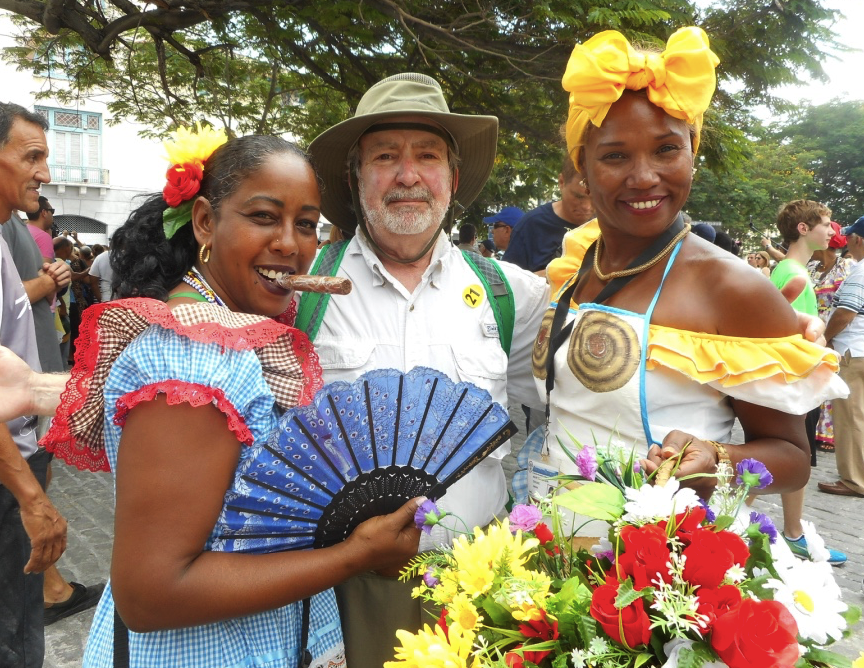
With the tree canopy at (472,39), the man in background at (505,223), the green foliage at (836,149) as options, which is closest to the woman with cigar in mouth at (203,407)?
the tree canopy at (472,39)

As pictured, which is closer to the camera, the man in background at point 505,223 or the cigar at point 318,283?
the cigar at point 318,283

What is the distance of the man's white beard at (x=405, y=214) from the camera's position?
7.98ft

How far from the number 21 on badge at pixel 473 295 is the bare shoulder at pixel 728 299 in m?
0.79

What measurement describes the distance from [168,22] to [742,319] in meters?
6.84

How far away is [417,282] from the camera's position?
2.53 m

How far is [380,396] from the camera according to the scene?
5.20ft

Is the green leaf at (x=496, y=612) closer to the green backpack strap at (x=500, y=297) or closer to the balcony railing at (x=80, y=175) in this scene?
the green backpack strap at (x=500, y=297)

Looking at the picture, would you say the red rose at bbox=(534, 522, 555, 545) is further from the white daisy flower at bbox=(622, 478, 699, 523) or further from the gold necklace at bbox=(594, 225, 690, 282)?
the gold necklace at bbox=(594, 225, 690, 282)

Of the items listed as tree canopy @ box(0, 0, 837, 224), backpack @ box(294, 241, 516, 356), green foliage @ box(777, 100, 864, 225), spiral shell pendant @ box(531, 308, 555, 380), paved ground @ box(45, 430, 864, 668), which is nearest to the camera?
spiral shell pendant @ box(531, 308, 555, 380)

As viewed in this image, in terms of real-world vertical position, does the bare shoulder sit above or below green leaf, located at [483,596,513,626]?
above

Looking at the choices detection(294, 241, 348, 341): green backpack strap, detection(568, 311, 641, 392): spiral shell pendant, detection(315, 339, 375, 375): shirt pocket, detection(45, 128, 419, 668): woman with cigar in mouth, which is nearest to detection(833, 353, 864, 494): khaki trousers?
detection(568, 311, 641, 392): spiral shell pendant

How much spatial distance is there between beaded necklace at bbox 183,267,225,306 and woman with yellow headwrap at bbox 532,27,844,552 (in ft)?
3.41

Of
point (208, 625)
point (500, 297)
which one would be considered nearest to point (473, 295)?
point (500, 297)

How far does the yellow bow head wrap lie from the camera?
73.7 inches
